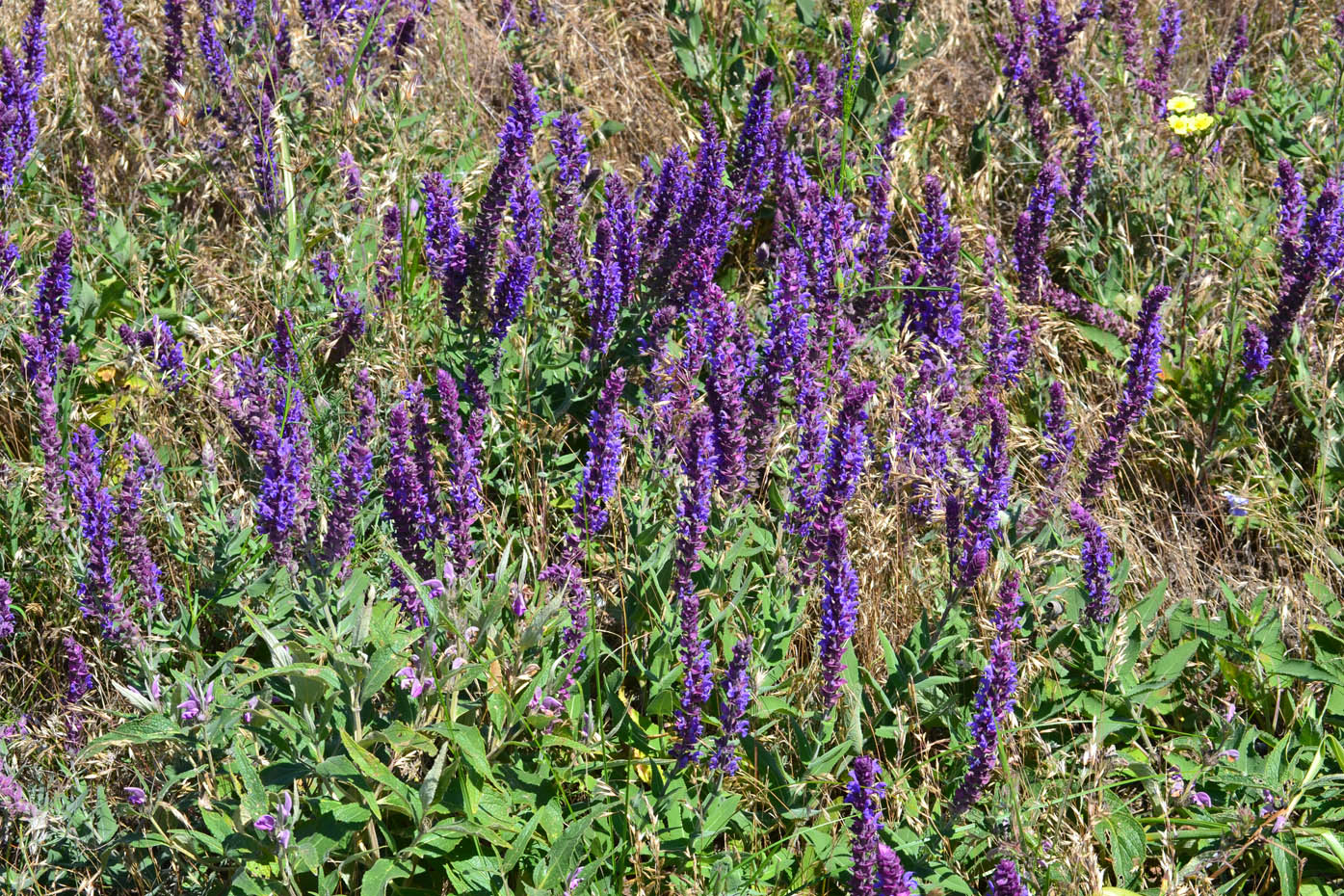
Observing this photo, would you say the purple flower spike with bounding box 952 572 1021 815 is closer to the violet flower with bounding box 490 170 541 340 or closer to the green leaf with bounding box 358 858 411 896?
the green leaf with bounding box 358 858 411 896

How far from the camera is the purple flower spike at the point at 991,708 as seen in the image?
2570 mm

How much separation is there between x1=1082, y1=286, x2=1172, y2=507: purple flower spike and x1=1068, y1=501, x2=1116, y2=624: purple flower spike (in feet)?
1.20

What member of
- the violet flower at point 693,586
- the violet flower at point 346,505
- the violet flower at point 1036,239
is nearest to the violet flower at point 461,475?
the violet flower at point 346,505

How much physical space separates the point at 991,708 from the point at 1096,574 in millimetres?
764

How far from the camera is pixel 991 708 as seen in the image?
2.58 meters

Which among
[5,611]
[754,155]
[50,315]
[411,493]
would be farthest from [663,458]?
[50,315]

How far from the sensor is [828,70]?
494 cm

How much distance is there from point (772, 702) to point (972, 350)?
2.10m

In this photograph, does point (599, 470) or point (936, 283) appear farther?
point (936, 283)

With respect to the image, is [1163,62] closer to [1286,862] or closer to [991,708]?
[1286,862]

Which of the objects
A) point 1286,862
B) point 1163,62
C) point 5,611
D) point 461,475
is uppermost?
point 1163,62

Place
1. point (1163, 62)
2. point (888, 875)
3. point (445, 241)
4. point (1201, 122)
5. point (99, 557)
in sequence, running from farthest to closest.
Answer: point (1163, 62)
point (1201, 122)
point (445, 241)
point (99, 557)
point (888, 875)

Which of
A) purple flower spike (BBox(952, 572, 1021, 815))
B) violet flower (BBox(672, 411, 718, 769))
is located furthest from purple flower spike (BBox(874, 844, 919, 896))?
violet flower (BBox(672, 411, 718, 769))

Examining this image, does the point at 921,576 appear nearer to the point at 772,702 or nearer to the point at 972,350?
the point at 772,702
